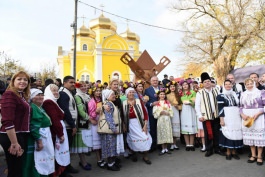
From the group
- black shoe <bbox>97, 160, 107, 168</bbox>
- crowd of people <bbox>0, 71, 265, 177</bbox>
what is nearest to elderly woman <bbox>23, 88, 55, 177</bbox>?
crowd of people <bbox>0, 71, 265, 177</bbox>

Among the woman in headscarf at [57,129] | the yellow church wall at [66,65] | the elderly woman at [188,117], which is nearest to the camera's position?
the woman in headscarf at [57,129]

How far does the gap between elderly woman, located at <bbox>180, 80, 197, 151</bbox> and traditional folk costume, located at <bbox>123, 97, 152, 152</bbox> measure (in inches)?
58.2

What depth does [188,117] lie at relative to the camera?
6516 mm

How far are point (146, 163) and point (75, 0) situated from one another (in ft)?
31.8

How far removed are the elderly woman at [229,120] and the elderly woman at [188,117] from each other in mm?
1064

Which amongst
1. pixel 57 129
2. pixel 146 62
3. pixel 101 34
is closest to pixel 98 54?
pixel 101 34

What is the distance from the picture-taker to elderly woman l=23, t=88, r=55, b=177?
11.1 ft

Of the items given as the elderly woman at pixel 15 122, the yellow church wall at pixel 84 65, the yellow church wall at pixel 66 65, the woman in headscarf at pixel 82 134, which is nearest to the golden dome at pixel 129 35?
the yellow church wall at pixel 84 65

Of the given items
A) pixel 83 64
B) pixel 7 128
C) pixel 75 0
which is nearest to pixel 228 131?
pixel 7 128

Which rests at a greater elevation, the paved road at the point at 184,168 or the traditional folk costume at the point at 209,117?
the traditional folk costume at the point at 209,117

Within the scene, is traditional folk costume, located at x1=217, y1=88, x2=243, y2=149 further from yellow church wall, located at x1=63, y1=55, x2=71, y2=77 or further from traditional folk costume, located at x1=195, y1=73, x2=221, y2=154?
yellow church wall, located at x1=63, y1=55, x2=71, y2=77

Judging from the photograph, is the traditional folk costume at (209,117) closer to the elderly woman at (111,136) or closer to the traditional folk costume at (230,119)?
the traditional folk costume at (230,119)

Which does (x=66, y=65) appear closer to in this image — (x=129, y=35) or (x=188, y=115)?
(x=129, y=35)

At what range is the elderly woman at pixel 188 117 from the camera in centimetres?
643
